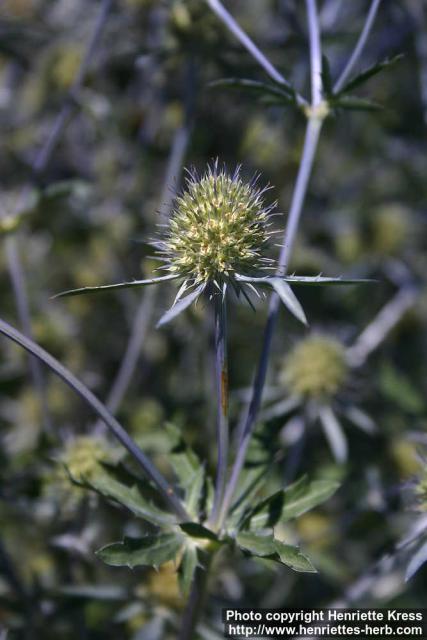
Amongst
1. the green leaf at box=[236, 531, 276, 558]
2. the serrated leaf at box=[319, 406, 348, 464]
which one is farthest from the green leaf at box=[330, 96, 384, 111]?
the serrated leaf at box=[319, 406, 348, 464]

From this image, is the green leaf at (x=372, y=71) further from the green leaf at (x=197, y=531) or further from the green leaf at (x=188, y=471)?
the green leaf at (x=197, y=531)

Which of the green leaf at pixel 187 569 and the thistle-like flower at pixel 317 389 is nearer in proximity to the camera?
the green leaf at pixel 187 569

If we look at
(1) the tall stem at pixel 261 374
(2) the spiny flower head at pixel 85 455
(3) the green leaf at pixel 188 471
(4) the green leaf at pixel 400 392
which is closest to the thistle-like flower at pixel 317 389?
(4) the green leaf at pixel 400 392

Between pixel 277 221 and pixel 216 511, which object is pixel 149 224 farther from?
pixel 216 511

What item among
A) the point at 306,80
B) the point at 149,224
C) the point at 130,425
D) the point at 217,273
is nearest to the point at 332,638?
the point at 130,425

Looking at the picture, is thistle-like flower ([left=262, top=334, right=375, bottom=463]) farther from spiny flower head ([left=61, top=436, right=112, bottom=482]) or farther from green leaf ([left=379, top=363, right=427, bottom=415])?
spiny flower head ([left=61, top=436, right=112, bottom=482])

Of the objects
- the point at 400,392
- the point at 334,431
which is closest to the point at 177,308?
the point at 334,431
